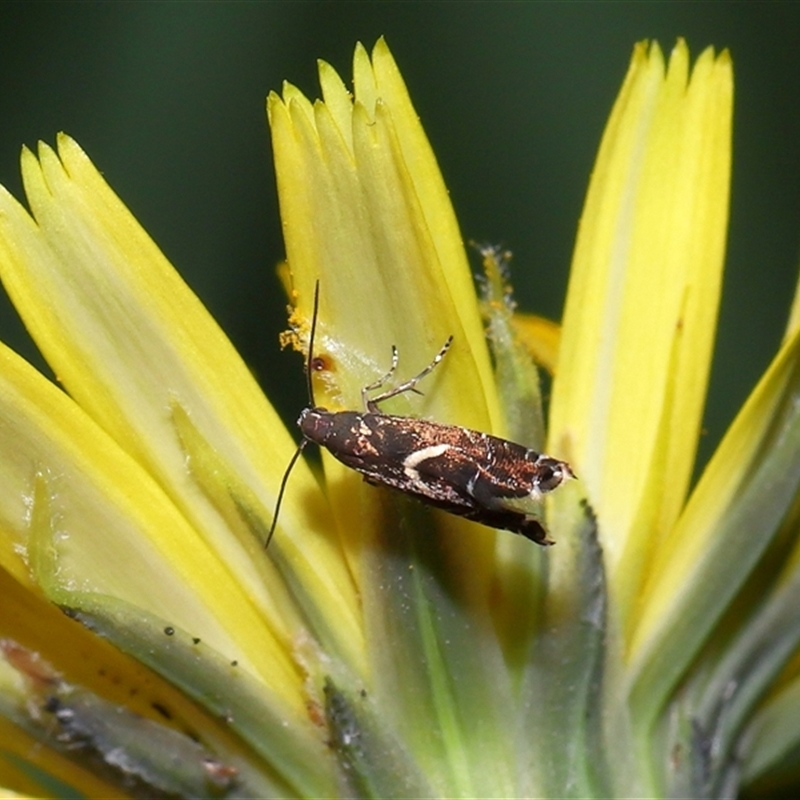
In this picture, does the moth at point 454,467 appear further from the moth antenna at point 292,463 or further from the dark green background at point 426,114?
the dark green background at point 426,114

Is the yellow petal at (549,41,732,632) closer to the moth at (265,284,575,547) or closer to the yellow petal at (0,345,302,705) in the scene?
the moth at (265,284,575,547)

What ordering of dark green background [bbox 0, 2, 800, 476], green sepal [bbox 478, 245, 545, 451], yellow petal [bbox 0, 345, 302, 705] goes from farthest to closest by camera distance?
1. dark green background [bbox 0, 2, 800, 476]
2. green sepal [bbox 478, 245, 545, 451]
3. yellow petal [bbox 0, 345, 302, 705]

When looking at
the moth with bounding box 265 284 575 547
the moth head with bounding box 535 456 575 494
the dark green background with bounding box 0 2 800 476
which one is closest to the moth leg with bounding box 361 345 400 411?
the moth with bounding box 265 284 575 547

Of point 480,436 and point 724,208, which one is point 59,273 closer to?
point 480,436

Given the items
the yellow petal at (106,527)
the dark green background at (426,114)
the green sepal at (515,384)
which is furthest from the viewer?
the dark green background at (426,114)

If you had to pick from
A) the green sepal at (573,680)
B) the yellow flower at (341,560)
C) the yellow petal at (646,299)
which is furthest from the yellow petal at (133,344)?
the yellow petal at (646,299)

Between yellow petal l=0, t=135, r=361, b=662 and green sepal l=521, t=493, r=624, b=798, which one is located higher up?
yellow petal l=0, t=135, r=361, b=662
